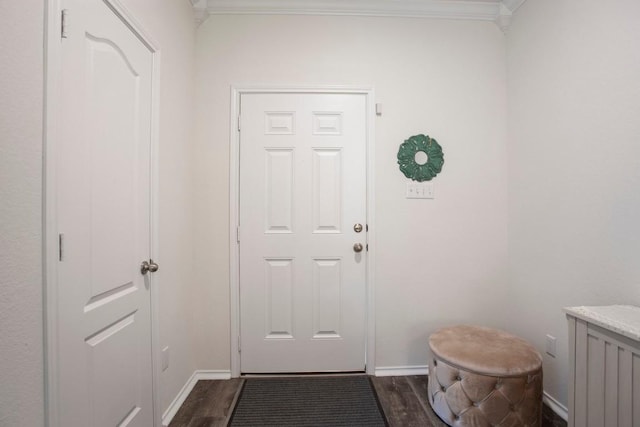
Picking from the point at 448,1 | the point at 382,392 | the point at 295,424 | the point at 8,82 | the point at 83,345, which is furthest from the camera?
the point at 448,1

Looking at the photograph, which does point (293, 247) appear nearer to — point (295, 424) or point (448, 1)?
point (295, 424)

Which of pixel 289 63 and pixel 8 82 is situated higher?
pixel 289 63

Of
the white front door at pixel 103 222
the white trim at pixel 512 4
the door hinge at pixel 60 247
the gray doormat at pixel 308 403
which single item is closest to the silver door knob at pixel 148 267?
the white front door at pixel 103 222

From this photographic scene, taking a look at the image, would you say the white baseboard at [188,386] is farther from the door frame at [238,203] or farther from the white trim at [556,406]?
the white trim at [556,406]

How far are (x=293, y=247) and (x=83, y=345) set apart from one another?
3.86 ft

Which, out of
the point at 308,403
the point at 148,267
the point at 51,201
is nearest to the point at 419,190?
the point at 308,403

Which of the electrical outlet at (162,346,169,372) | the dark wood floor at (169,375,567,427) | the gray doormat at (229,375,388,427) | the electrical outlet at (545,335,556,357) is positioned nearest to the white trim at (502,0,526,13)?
the electrical outlet at (545,335,556,357)

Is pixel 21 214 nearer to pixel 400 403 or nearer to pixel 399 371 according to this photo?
pixel 400 403

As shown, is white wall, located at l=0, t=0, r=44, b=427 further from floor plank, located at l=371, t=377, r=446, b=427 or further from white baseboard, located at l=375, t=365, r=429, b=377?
white baseboard, located at l=375, t=365, r=429, b=377

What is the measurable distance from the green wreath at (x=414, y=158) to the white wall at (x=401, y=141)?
6 cm

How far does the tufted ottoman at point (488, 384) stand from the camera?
1.28m

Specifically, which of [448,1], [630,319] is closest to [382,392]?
[630,319]

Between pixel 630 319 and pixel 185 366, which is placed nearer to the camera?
pixel 630 319

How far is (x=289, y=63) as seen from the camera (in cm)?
189
